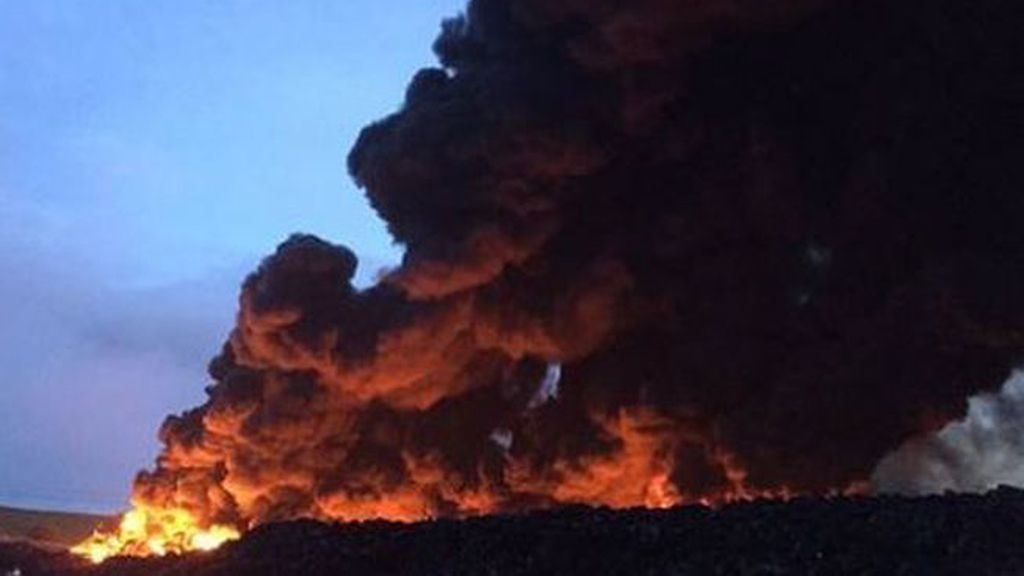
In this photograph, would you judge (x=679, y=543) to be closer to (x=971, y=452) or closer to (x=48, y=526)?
(x=971, y=452)

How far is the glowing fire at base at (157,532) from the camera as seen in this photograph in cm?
3519

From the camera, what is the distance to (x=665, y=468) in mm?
33781

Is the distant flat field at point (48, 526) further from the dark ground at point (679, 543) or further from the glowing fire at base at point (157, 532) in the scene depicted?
the dark ground at point (679, 543)

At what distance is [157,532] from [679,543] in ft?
69.0

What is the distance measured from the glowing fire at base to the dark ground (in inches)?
532

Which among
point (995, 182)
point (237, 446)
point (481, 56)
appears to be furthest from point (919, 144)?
point (237, 446)

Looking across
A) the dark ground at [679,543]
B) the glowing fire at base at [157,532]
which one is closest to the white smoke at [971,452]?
the dark ground at [679,543]

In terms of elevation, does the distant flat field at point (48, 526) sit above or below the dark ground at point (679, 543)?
above

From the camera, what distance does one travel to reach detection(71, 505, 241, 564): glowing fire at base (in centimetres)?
3519

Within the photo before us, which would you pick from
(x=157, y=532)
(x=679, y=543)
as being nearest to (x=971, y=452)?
(x=679, y=543)

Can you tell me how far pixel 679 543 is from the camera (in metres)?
18.5

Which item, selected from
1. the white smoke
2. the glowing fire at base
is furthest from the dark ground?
the glowing fire at base

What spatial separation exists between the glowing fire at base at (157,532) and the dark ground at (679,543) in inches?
532

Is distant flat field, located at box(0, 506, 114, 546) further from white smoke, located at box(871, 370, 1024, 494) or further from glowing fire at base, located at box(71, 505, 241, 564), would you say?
white smoke, located at box(871, 370, 1024, 494)
